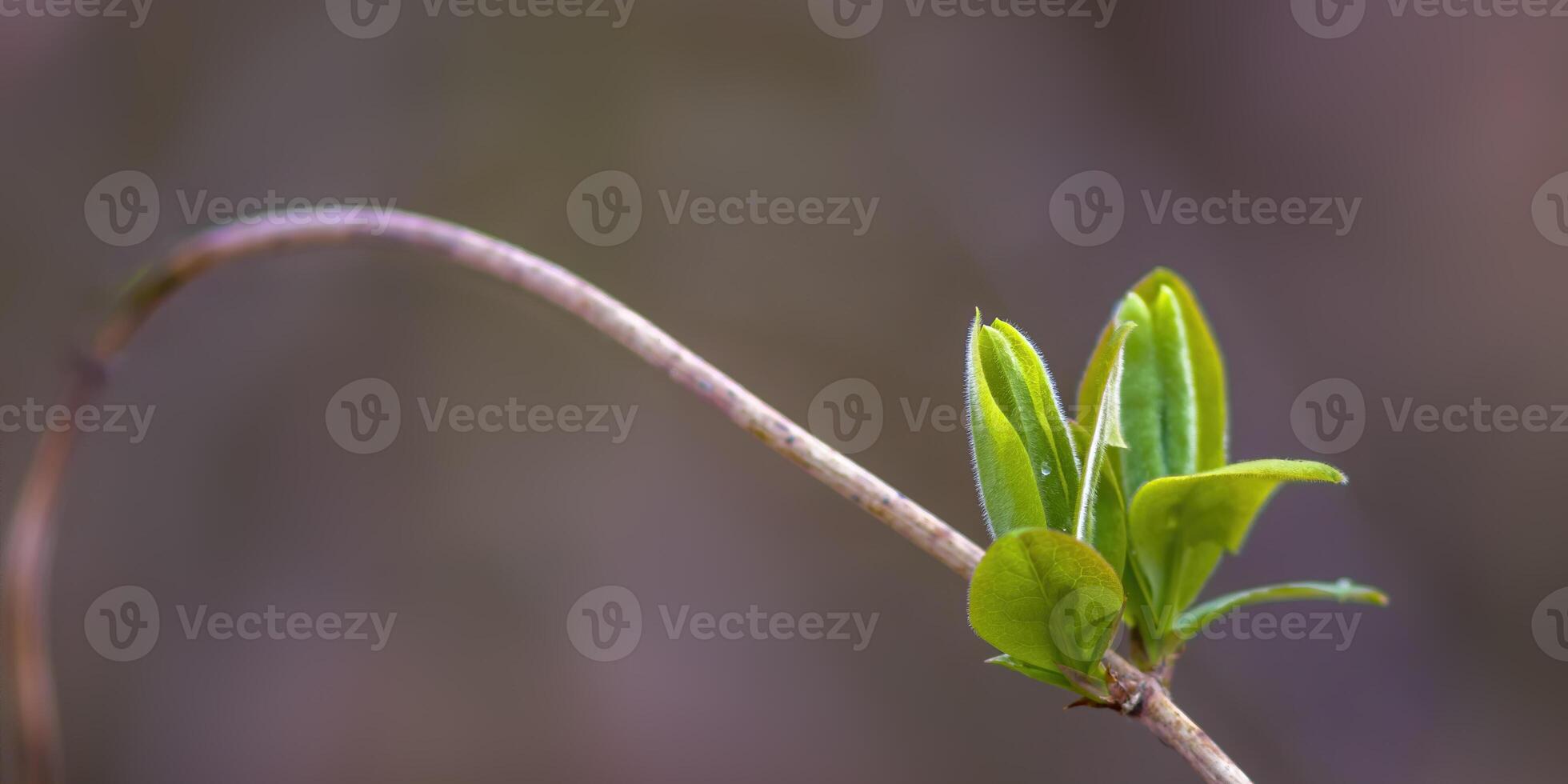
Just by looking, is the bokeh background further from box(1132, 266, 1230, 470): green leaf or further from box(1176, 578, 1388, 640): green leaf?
box(1176, 578, 1388, 640): green leaf

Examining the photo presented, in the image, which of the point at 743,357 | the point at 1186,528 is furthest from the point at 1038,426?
the point at 743,357

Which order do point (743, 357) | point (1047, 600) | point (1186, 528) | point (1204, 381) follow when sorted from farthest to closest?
point (743, 357) < point (1204, 381) < point (1186, 528) < point (1047, 600)

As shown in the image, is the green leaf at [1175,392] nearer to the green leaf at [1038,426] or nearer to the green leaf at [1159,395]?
the green leaf at [1159,395]

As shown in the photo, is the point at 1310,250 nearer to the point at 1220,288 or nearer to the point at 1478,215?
the point at 1220,288

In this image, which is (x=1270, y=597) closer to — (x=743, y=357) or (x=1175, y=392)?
(x=1175, y=392)

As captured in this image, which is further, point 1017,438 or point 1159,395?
point 1159,395

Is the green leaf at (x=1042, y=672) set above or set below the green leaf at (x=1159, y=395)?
below

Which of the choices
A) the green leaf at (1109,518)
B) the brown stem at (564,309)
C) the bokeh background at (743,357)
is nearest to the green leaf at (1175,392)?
the green leaf at (1109,518)
